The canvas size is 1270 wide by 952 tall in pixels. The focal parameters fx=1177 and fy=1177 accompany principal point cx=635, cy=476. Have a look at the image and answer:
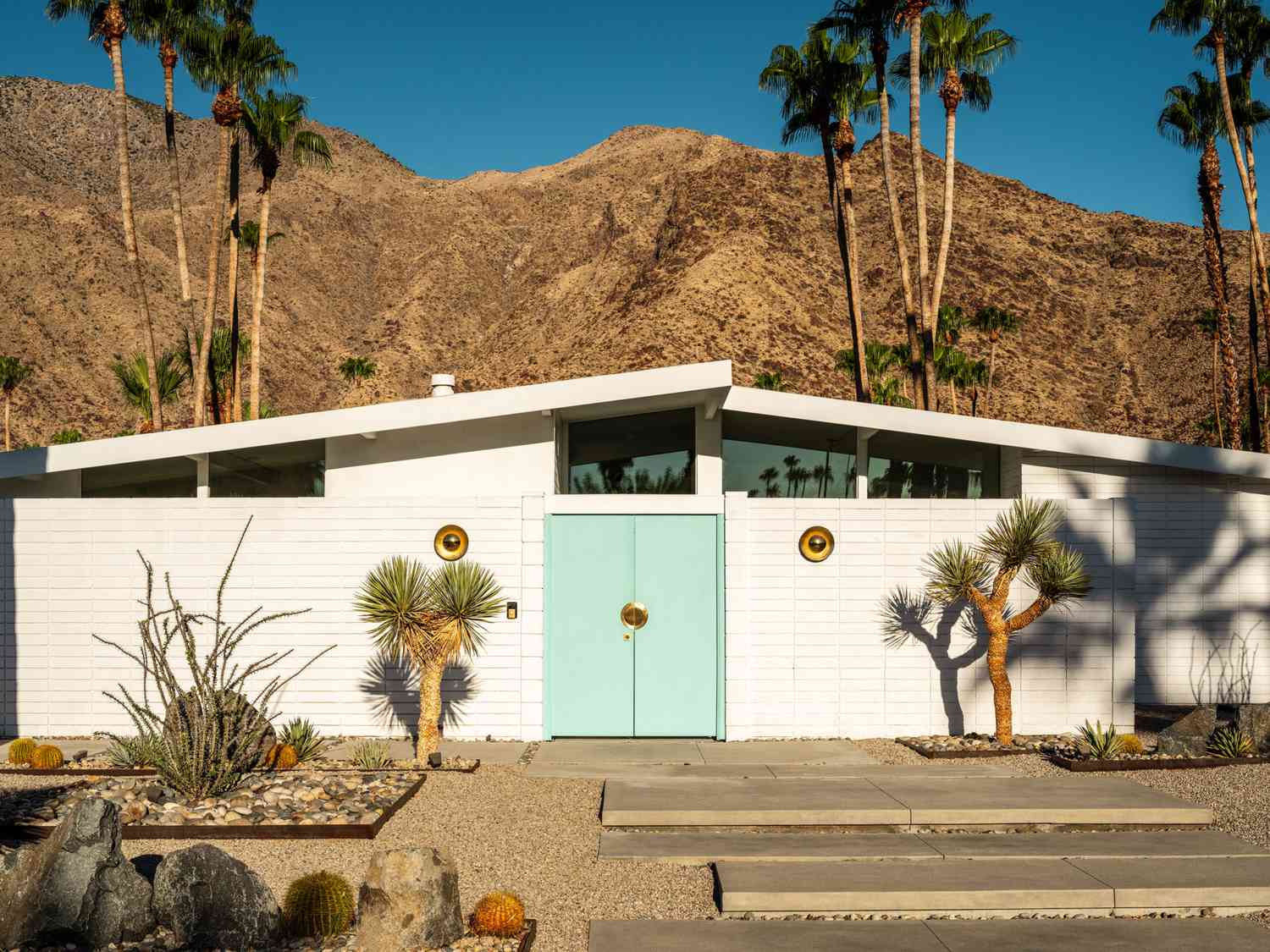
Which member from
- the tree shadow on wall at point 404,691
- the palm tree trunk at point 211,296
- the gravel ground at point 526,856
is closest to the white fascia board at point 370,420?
the tree shadow on wall at point 404,691

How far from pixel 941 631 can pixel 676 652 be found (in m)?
2.66

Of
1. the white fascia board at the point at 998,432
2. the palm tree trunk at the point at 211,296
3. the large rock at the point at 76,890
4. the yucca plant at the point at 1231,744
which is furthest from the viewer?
the palm tree trunk at the point at 211,296

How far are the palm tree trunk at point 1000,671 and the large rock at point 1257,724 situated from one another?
2054 mm

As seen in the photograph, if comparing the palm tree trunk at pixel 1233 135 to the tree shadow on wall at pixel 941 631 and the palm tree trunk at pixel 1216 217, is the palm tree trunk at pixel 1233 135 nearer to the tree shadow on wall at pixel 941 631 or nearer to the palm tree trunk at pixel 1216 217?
the palm tree trunk at pixel 1216 217

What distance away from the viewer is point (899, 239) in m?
25.9

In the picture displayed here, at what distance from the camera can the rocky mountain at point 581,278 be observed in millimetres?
67125

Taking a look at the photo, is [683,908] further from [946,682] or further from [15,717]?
[15,717]

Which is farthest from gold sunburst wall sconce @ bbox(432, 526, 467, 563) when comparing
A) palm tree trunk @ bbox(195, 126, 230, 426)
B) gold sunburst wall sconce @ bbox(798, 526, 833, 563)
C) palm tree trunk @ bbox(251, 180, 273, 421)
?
palm tree trunk @ bbox(251, 180, 273, 421)

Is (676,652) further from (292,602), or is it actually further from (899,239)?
(899,239)

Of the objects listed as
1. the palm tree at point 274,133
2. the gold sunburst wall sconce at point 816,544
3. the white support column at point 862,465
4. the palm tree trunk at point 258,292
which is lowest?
the gold sunburst wall sconce at point 816,544

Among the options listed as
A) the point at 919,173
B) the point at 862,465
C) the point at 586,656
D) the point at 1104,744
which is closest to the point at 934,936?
the point at 1104,744

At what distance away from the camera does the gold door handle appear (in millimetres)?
11656

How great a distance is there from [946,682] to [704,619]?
2.51 m

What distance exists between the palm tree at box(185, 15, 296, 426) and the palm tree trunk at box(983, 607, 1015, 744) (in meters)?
21.4
